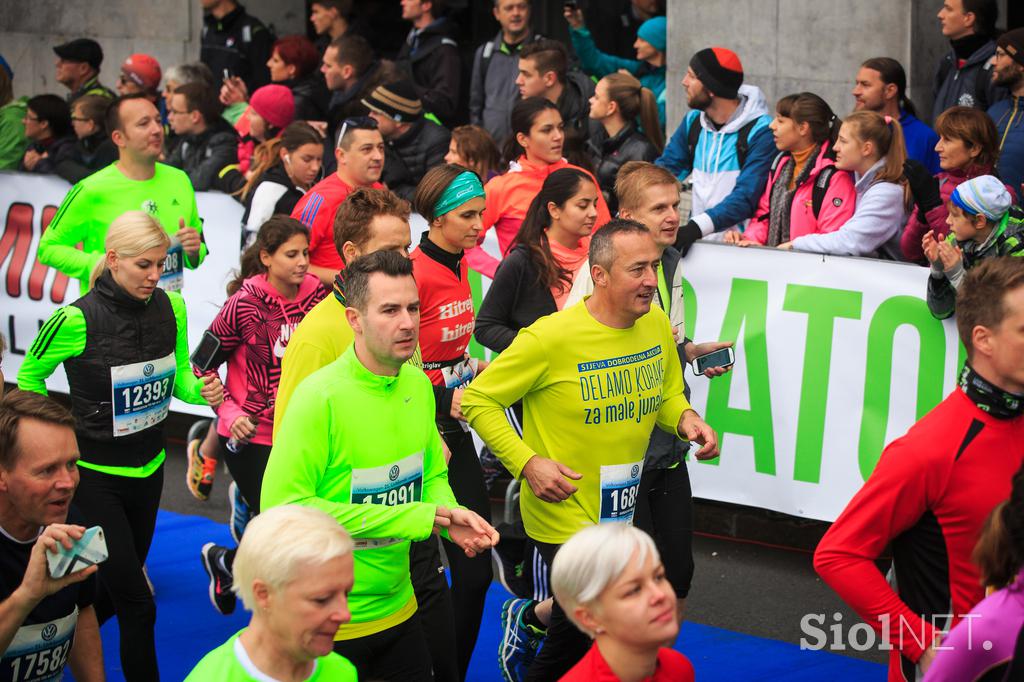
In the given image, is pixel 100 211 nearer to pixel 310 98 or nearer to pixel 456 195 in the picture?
pixel 456 195

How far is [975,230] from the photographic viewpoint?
269 inches

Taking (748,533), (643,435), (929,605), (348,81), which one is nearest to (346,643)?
(643,435)

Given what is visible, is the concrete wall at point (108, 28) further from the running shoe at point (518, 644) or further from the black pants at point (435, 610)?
the black pants at point (435, 610)

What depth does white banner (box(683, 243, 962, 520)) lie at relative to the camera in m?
7.32

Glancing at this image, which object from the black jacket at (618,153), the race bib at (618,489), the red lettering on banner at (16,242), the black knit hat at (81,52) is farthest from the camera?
the black knit hat at (81,52)

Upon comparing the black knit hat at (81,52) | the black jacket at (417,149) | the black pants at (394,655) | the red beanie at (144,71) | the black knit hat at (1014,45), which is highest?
the black knit hat at (1014,45)

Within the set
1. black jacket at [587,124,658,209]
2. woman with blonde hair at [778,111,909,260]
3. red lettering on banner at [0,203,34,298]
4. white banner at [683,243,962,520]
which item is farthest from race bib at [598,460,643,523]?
red lettering on banner at [0,203,34,298]

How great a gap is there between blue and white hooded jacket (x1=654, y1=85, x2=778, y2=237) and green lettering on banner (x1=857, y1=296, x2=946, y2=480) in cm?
154

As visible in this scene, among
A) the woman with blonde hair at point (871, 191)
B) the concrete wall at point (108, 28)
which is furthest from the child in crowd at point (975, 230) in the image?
the concrete wall at point (108, 28)

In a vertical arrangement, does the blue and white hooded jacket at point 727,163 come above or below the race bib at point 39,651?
above

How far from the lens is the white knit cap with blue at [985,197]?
22.0 ft

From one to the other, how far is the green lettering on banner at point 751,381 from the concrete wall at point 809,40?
336 cm

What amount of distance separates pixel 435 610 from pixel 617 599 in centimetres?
179

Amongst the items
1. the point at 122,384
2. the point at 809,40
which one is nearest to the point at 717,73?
the point at 809,40
